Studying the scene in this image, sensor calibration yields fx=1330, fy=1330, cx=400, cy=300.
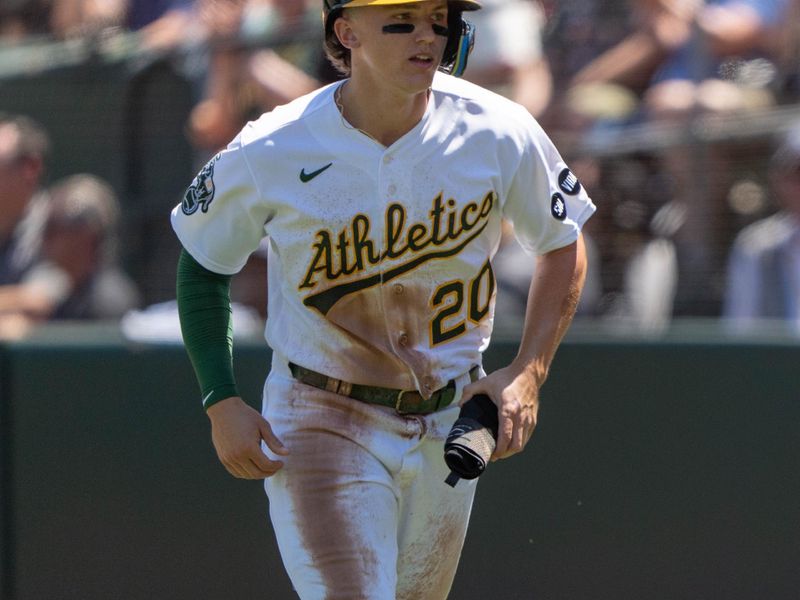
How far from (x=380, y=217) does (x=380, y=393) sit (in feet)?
1.50

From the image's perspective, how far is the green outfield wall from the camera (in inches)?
201

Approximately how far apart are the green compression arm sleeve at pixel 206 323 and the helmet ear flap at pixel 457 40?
2.65ft

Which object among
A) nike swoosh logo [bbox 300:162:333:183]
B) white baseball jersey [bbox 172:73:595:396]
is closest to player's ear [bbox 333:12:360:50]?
white baseball jersey [bbox 172:73:595:396]

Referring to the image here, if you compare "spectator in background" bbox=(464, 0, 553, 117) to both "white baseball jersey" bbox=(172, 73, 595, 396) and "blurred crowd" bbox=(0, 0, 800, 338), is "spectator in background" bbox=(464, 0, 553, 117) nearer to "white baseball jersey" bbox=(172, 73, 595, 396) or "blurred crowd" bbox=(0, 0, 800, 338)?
"blurred crowd" bbox=(0, 0, 800, 338)

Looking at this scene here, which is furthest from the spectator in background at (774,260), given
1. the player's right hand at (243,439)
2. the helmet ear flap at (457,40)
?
the player's right hand at (243,439)

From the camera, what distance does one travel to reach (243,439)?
127 inches

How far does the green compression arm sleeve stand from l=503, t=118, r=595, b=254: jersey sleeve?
2.55 ft

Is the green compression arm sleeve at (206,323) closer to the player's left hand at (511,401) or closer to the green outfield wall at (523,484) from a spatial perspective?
the player's left hand at (511,401)

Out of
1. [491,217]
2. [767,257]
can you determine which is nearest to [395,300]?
[491,217]

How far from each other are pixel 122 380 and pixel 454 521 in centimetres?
212

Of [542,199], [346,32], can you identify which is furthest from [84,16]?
[542,199]

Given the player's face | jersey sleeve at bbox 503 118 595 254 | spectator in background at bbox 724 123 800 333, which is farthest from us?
spectator in background at bbox 724 123 800 333

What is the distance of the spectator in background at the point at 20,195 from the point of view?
638 centimetres

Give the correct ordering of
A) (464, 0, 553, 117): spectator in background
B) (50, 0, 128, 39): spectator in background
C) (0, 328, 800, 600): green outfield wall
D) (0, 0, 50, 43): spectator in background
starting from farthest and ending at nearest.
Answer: (0, 0, 50, 43): spectator in background, (50, 0, 128, 39): spectator in background, (464, 0, 553, 117): spectator in background, (0, 328, 800, 600): green outfield wall
